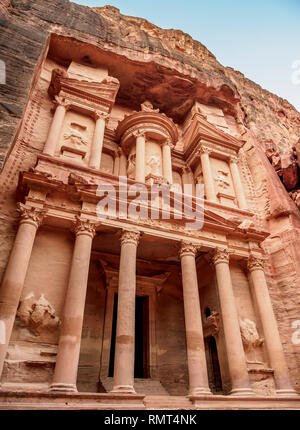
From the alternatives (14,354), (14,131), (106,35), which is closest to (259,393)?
(14,354)

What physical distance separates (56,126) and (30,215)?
17.8 ft

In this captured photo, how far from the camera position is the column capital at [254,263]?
1163 cm

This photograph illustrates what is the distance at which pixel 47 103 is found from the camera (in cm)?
1456

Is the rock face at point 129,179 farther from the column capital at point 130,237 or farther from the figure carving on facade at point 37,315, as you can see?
the column capital at point 130,237

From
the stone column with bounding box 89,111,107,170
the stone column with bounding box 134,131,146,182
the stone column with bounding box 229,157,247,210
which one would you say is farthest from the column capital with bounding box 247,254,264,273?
the stone column with bounding box 89,111,107,170

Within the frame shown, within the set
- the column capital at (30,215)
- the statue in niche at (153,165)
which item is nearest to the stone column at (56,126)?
the column capital at (30,215)

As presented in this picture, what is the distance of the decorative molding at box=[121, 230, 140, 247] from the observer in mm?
A: 9914

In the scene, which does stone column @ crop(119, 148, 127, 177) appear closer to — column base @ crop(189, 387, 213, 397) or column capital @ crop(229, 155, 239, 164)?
column capital @ crop(229, 155, 239, 164)

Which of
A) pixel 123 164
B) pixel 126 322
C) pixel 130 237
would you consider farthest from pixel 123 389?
pixel 123 164

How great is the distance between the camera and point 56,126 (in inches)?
505

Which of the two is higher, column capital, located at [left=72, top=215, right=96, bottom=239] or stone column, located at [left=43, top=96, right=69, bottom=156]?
stone column, located at [left=43, top=96, right=69, bottom=156]

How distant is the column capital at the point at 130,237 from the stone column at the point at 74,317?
3.40 feet

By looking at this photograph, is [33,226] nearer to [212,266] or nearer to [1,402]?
[1,402]

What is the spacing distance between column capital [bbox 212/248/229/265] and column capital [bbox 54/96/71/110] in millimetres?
9436
